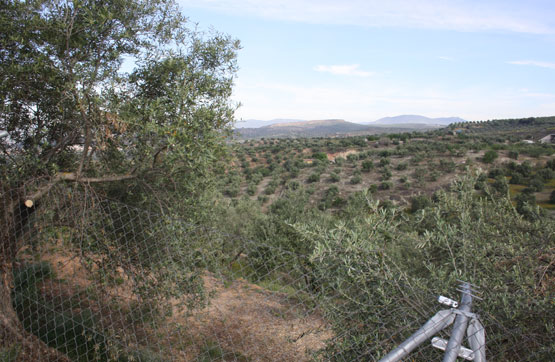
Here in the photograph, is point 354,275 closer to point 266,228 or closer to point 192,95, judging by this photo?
point 192,95

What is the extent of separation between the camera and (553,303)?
2369 mm

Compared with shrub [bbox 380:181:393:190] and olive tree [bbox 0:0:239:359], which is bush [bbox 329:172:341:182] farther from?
olive tree [bbox 0:0:239:359]

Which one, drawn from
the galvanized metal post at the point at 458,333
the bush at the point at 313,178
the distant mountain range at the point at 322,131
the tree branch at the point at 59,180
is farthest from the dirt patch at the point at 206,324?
the distant mountain range at the point at 322,131

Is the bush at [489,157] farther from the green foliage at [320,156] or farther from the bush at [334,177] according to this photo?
the green foliage at [320,156]

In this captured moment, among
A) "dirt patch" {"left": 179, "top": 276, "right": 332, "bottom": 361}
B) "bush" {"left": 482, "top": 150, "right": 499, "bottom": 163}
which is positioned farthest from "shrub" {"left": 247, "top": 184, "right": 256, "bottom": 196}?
→ "dirt patch" {"left": 179, "top": 276, "right": 332, "bottom": 361}

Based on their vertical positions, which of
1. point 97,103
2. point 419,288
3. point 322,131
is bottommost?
point 419,288

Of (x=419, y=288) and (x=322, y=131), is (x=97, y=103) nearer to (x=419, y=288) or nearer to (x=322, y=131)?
(x=419, y=288)

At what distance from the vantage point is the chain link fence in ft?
8.65

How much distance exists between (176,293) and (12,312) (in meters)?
2.31

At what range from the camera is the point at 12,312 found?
191 inches

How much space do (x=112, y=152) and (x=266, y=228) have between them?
24.4ft

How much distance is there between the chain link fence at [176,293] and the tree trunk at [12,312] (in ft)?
0.09

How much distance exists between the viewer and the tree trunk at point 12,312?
454 cm

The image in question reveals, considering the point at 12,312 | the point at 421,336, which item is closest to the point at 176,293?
the point at 12,312
